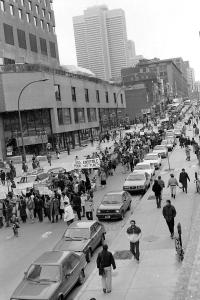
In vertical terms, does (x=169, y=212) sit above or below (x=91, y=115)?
below

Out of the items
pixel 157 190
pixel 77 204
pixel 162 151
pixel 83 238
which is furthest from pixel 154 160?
pixel 83 238

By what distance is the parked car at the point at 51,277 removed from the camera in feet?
42.1

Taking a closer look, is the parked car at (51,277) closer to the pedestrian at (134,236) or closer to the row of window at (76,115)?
the pedestrian at (134,236)

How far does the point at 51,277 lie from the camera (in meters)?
13.5

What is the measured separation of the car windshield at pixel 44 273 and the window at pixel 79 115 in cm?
6520

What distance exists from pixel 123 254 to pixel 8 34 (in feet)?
192

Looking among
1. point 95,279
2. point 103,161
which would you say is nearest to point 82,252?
point 95,279

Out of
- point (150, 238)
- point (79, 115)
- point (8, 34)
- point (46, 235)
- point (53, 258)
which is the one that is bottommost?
point (46, 235)

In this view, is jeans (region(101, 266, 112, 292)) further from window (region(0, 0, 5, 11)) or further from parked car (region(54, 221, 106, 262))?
window (region(0, 0, 5, 11))

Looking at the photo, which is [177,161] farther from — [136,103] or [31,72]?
[136,103]

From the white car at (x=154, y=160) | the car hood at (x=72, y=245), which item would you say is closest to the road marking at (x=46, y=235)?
the car hood at (x=72, y=245)

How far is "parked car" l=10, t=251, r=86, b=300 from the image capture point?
1284cm

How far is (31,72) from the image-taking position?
63875 millimetres

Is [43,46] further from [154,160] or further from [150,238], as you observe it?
[150,238]
